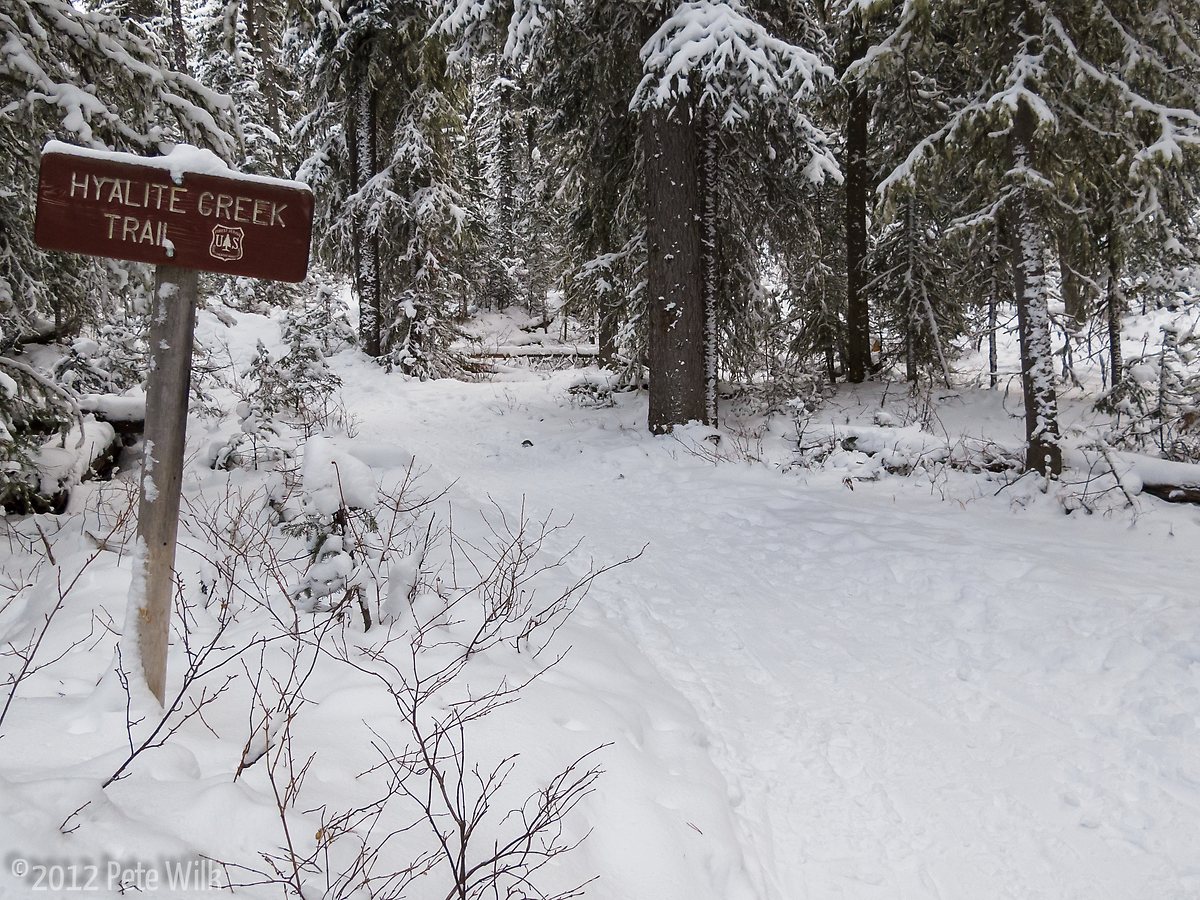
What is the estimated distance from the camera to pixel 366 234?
15773 mm

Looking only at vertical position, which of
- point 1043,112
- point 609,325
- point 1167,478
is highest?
point 1043,112

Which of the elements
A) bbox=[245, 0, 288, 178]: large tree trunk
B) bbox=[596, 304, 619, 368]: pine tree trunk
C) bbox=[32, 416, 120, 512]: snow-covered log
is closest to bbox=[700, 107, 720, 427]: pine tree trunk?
bbox=[596, 304, 619, 368]: pine tree trunk

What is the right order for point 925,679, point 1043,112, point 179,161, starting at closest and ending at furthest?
1. point 179,161
2. point 925,679
3. point 1043,112

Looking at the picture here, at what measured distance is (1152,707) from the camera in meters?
3.65

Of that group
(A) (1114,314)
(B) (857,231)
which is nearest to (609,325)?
(B) (857,231)

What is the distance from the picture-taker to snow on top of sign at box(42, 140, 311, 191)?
2492 mm

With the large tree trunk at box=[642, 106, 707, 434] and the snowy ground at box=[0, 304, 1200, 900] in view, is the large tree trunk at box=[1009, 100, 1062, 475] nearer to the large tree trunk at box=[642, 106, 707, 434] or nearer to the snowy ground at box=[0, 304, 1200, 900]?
the snowy ground at box=[0, 304, 1200, 900]

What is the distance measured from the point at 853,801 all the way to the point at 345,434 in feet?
30.1

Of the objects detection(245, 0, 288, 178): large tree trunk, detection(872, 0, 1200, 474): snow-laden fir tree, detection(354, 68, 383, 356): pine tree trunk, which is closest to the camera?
detection(872, 0, 1200, 474): snow-laden fir tree

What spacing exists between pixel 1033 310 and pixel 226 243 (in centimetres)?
754

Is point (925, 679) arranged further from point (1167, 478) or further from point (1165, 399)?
point (1165, 399)

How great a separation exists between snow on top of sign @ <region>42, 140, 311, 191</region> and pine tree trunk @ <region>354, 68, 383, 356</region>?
1378cm

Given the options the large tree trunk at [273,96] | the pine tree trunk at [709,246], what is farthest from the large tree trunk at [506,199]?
the pine tree trunk at [709,246]

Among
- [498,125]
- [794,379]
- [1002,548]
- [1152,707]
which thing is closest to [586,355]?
[498,125]
